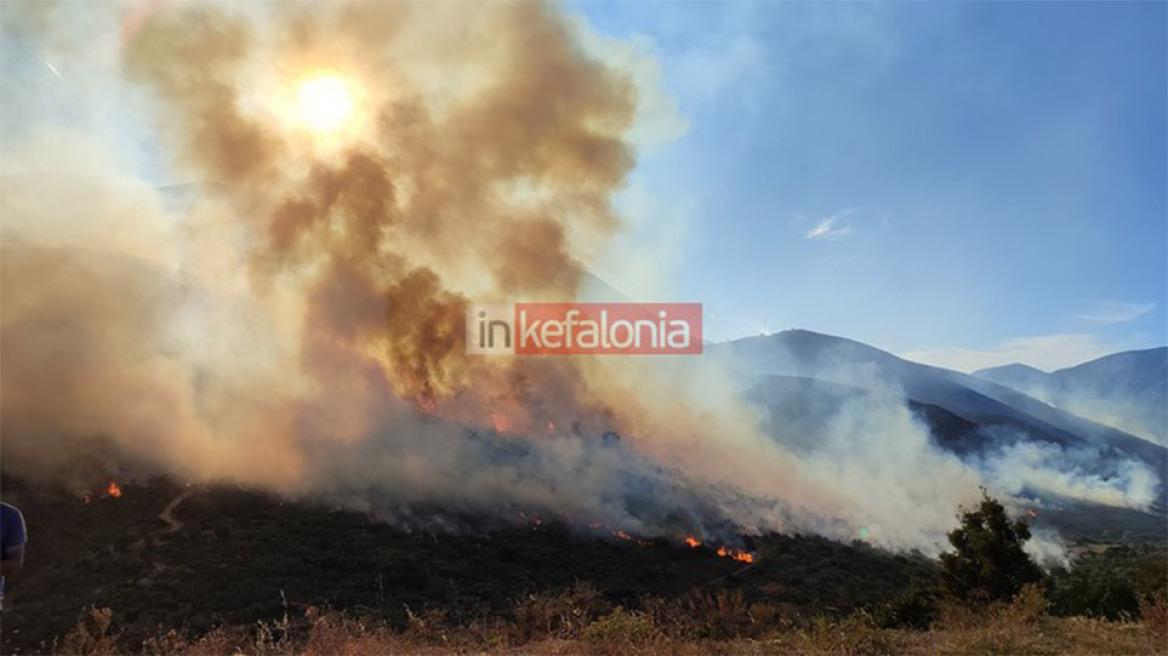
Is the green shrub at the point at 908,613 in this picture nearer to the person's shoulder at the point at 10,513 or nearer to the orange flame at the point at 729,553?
the orange flame at the point at 729,553

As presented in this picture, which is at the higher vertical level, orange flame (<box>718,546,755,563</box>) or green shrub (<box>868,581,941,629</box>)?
green shrub (<box>868,581,941,629</box>)

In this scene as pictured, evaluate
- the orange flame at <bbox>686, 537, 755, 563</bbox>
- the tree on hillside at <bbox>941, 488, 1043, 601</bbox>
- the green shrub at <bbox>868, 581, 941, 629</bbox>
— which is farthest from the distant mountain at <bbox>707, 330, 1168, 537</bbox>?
the green shrub at <bbox>868, 581, 941, 629</bbox>

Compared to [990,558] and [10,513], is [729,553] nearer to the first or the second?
[990,558]

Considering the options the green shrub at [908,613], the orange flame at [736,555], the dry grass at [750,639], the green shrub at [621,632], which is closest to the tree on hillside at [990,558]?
the green shrub at [908,613]

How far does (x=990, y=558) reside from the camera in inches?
800

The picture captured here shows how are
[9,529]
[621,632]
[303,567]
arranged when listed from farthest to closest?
[303,567], [621,632], [9,529]

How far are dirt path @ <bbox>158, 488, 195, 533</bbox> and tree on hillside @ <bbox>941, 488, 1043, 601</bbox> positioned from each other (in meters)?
28.8

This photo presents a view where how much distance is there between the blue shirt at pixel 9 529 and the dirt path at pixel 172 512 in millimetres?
23701

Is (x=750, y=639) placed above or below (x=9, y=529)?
below

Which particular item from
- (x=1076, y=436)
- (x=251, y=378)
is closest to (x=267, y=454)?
(x=251, y=378)

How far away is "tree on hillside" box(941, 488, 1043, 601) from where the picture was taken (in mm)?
19859

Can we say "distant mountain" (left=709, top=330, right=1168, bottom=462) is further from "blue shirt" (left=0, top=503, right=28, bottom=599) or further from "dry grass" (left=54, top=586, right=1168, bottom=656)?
"blue shirt" (left=0, top=503, right=28, bottom=599)

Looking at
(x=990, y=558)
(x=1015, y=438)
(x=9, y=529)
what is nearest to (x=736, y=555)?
(x=990, y=558)

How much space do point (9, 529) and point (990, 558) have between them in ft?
80.7
